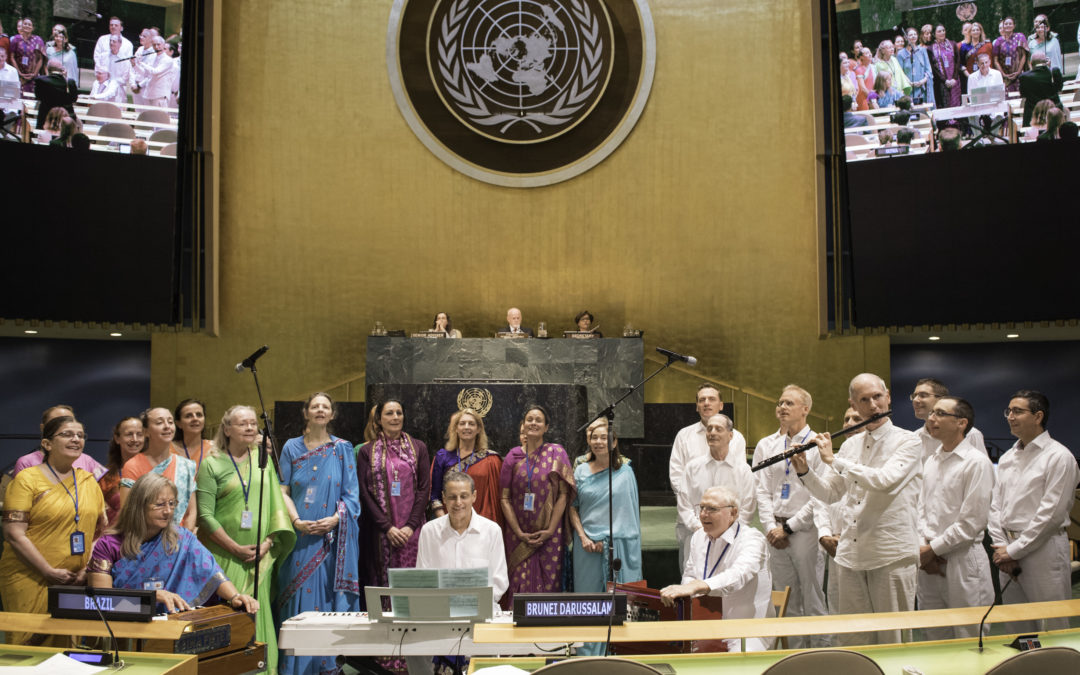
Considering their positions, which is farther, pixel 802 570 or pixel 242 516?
pixel 802 570

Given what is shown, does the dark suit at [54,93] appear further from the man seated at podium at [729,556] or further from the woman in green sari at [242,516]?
the man seated at podium at [729,556]

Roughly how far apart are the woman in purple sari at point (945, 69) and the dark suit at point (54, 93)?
9.61 m

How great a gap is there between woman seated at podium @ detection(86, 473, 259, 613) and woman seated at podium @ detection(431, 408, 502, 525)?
1.89m

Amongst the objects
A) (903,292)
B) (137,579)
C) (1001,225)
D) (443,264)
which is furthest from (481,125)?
(137,579)

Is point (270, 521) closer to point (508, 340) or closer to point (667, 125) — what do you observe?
point (508, 340)

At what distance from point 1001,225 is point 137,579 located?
29.8ft

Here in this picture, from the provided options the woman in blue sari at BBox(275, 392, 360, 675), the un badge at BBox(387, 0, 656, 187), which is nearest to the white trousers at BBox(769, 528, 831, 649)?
the woman in blue sari at BBox(275, 392, 360, 675)

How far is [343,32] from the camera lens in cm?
1112

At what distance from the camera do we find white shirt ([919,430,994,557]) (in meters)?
4.54

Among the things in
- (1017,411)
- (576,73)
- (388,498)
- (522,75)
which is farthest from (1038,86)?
(388,498)

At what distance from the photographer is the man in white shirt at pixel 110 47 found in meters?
10.5

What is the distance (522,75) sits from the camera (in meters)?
11.2

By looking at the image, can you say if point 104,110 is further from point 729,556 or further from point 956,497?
point 956,497

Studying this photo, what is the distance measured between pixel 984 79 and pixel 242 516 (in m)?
9.21
